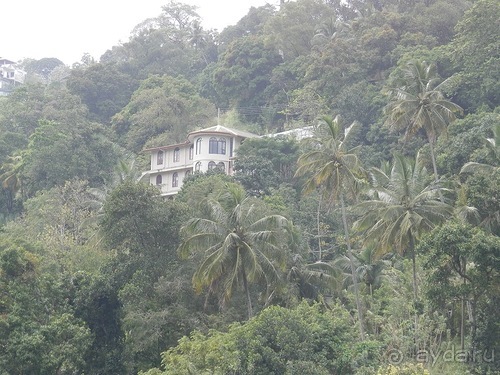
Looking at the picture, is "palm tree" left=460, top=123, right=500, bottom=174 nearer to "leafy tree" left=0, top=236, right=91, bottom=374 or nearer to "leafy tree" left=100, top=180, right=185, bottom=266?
"leafy tree" left=100, top=180, right=185, bottom=266

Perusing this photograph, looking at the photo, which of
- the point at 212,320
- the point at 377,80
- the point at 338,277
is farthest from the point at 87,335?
the point at 377,80

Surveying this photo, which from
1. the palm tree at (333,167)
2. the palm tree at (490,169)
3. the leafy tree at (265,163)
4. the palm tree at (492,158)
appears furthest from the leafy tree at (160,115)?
the palm tree at (492,158)

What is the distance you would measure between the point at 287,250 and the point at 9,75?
114031 mm

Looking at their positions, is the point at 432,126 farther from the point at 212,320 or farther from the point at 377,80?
the point at 377,80

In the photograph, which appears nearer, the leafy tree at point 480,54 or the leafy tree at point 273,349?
Result: the leafy tree at point 273,349

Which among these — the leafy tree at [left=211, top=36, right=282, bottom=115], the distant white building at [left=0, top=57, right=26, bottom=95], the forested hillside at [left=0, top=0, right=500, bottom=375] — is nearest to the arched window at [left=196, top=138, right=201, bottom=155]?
the forested hillside at [left=0, top=0, right=500, bottom=375]

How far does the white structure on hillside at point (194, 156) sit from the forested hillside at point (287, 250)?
335 cm

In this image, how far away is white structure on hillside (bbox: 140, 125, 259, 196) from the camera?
2359 inches

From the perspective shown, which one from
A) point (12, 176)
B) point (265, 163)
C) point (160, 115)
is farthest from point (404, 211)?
point (160, 115)

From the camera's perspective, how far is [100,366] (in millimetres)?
32156

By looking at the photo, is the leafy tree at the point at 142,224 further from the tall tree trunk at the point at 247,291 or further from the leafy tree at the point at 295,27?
the leafy tree at the point at 295,27

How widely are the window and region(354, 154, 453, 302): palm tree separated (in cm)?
2764

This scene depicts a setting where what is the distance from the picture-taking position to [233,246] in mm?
32062

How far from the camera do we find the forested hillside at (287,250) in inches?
1096
